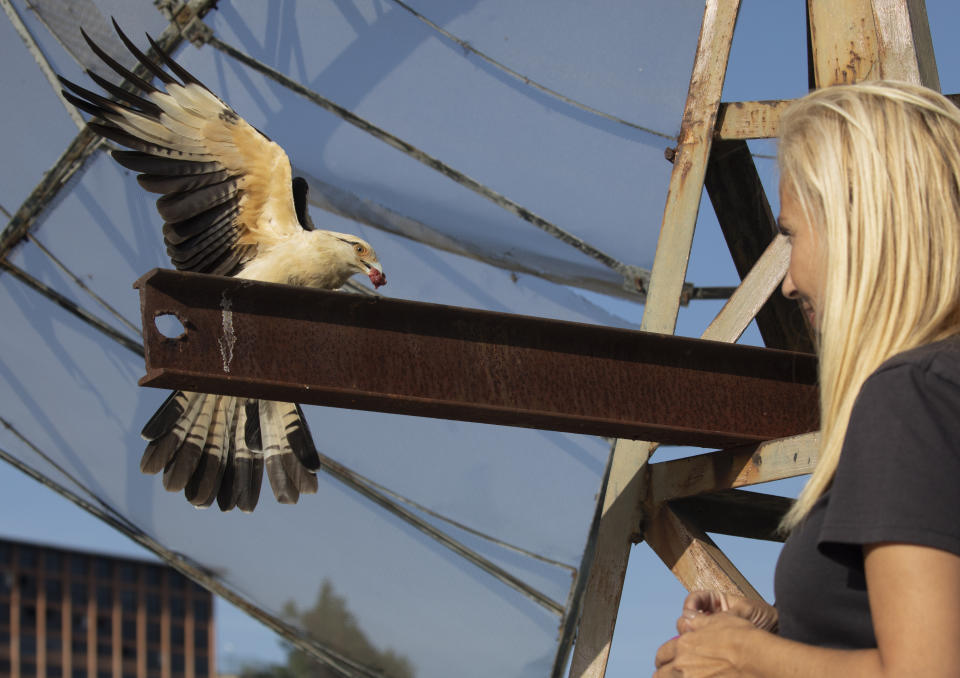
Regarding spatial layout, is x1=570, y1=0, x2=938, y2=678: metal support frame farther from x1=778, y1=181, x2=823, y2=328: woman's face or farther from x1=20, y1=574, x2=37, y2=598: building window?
x1=20, y1=574, x2=37, y2=598: building window

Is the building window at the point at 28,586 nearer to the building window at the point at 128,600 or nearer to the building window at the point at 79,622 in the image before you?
the building window at the point at 79,622

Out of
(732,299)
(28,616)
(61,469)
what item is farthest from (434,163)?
(28,616)

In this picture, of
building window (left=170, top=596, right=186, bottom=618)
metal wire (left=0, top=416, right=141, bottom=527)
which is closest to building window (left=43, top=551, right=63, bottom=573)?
building window (left=170, top=596, right=186, bottom=618)

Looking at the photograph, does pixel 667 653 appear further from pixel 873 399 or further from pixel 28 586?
pixel 28 586

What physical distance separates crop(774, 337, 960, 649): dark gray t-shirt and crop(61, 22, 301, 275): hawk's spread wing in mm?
2939

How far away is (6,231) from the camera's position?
4.44 m

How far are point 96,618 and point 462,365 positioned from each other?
66521 millimetres

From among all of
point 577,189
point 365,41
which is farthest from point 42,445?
point 577,189

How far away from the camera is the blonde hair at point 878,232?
3.18 feet

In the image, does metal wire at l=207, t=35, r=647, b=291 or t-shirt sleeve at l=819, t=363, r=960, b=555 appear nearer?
t-shirt sleeve at l=819, t=363, r=960, b=555

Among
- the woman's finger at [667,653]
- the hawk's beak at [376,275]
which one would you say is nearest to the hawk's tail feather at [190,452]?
the hawk's beak at [376,275]

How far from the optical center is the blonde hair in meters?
0.97

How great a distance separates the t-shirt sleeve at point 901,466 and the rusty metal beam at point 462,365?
0.92 m

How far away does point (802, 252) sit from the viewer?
1083 mm
